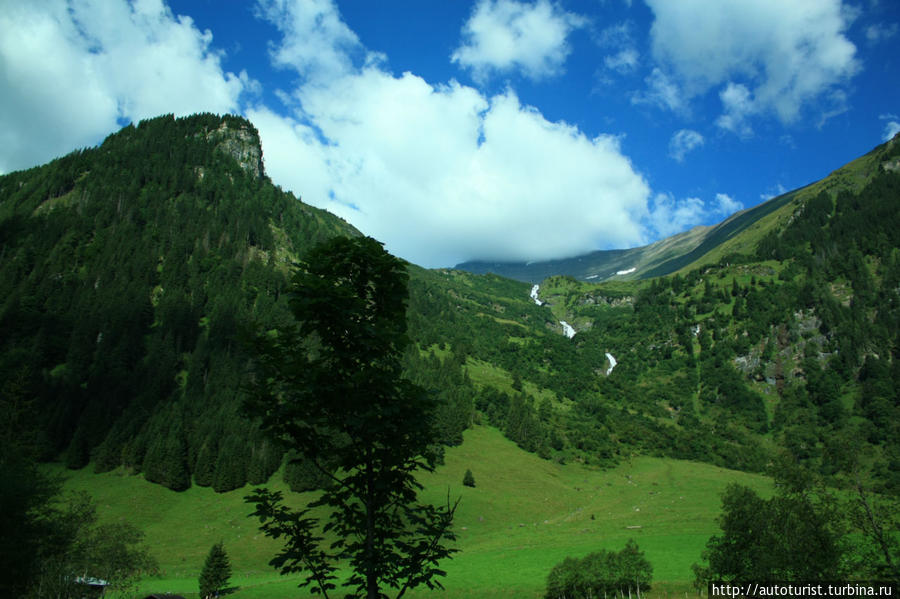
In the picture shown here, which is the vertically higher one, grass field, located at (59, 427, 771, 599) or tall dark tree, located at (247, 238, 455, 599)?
tall dark tree, located at (247, 238, 455, 599)

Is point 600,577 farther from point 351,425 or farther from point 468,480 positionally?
point 468,480

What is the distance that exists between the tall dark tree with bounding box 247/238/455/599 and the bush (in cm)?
4592

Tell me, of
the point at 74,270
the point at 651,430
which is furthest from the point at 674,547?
the point at 74,270

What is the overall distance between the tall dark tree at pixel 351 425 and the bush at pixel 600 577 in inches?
1808

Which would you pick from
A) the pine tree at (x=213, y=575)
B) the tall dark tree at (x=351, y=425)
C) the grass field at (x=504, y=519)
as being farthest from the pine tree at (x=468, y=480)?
the tall dark tree at (x=351, y=425)

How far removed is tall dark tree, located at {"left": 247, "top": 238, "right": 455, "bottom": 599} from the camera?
8.00 meters

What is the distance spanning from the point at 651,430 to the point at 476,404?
267ft

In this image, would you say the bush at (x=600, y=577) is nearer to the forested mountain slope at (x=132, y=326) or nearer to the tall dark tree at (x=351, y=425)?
the tall dark tree at (x=351, y=425)

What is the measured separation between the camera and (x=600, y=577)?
44.9 meters

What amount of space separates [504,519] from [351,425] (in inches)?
3771

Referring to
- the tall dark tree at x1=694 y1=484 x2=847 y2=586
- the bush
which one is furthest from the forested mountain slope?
the tall dark tree at x1=694 y1=484 x2=847 y2=586

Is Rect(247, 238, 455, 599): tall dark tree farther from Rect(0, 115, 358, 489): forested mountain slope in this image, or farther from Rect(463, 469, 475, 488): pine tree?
Rect(463, 469, 475, 488): pine tree

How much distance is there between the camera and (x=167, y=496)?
95125mm

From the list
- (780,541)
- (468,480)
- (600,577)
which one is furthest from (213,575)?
(468,480)
